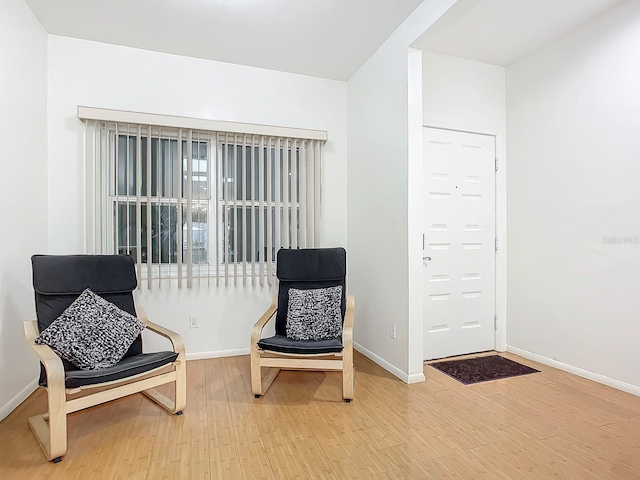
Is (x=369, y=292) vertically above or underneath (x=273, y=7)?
underneath

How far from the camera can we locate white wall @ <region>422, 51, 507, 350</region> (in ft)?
10.7

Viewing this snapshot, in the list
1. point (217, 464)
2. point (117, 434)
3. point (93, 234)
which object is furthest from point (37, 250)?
point (217, 464)

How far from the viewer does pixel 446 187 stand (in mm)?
3336

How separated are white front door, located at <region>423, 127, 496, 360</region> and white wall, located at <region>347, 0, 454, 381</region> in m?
0.44

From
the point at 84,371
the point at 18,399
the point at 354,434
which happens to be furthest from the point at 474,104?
the point at 18,399

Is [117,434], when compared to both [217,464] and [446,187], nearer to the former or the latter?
[217,464]

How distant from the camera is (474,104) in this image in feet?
11.2

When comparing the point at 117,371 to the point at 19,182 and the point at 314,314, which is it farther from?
the point at 19,182

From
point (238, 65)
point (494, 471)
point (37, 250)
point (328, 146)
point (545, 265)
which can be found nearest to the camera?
point (494, 471)

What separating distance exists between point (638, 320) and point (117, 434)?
11.3 ft

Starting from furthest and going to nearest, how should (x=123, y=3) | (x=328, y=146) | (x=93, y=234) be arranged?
(x=328, y=146) < (x=93, y=234) < (x=123, y=3)

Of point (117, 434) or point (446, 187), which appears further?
point (446, 187)

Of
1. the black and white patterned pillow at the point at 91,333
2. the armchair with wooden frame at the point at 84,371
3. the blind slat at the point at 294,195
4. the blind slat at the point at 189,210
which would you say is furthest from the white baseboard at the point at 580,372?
the black and white patterned pillow at the point at 91,333

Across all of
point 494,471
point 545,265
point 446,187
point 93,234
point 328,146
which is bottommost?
point 494,471
